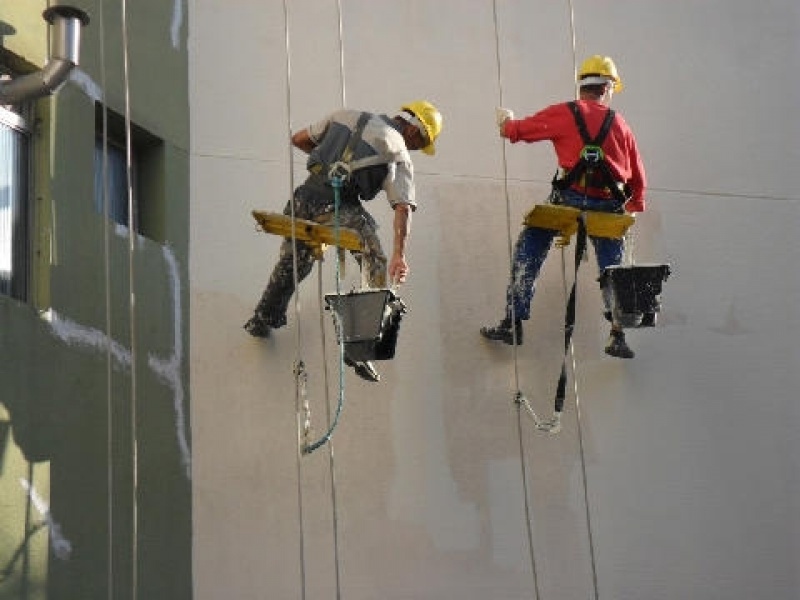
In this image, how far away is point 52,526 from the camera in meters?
8.75

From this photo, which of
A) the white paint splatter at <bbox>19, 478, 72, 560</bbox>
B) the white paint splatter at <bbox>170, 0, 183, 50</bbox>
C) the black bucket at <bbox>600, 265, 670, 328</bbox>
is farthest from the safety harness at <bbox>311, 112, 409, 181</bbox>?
the white paint splatter at <bbox>19, 478, 72, 560</bbox>

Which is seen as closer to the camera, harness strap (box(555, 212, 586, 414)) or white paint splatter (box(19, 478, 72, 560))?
white paint splatter (box(19, 478, 72, 560))

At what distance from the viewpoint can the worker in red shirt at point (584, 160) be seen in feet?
33.2

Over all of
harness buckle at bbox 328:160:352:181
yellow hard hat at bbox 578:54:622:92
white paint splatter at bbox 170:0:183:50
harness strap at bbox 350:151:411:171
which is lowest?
harness buckle at bbox 328:160:352:181

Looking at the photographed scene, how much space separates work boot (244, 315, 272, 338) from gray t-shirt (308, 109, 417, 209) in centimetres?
106

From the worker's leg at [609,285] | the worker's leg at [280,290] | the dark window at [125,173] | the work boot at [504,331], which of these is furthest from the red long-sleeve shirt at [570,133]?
the dark window at [125,173]

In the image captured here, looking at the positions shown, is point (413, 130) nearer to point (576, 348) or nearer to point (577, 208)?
point (577, 208)

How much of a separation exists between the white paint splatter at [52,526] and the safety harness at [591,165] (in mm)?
3330

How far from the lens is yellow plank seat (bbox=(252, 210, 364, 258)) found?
9.49 m

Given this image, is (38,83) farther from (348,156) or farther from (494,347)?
(494,347)

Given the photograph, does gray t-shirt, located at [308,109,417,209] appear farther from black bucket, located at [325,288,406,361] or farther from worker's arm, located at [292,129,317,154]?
black bucket, located at [325,288,406,361]

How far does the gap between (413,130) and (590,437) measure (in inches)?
87.2

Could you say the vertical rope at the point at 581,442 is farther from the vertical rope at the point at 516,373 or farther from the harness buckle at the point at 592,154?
the harness buckle at the point at 592,154

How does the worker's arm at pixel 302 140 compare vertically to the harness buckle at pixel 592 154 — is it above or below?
above
